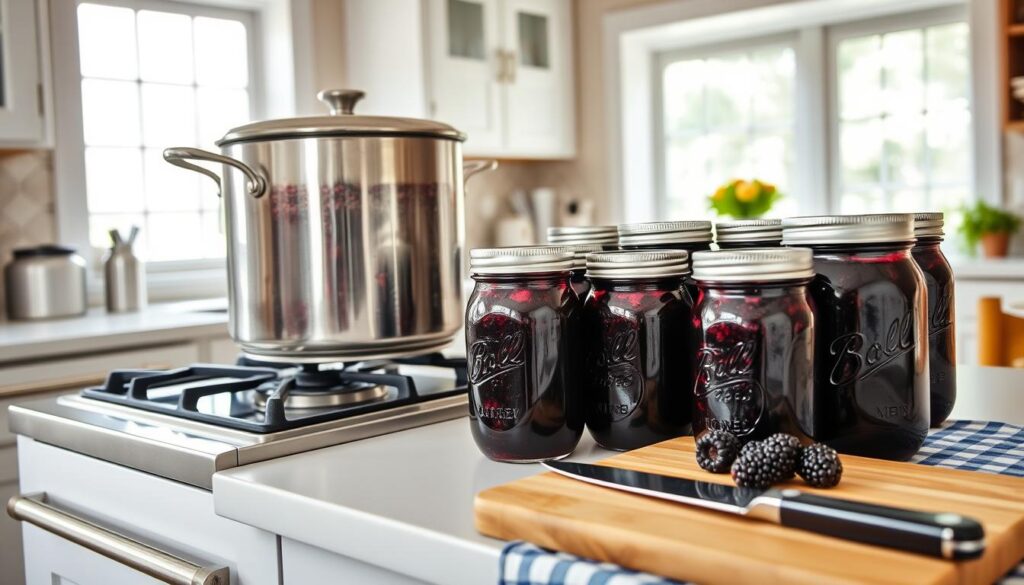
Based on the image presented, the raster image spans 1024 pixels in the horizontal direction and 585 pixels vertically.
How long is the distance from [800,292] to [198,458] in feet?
1.80

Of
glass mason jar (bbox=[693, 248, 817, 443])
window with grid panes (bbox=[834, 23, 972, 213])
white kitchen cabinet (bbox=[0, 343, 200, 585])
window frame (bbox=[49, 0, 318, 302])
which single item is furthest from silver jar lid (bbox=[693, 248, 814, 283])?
window with grid panes (bbox=[834, 23, 972, 213])

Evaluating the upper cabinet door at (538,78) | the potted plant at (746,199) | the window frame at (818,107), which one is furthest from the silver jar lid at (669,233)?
the window frame at (818,107)

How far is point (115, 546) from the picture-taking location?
99cm

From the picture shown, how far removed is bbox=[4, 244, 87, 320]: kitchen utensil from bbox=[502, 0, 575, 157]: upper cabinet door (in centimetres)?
183

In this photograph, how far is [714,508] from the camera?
618mm

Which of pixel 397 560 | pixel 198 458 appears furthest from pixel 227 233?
pixel 397 560

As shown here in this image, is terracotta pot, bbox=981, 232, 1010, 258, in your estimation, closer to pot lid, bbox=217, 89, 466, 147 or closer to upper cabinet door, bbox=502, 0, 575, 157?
upper cabinet door, bbox=502, 0, 575, 157

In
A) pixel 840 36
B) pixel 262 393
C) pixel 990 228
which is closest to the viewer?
pixel 262 393

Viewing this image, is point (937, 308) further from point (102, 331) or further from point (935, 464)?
point (102, 331)

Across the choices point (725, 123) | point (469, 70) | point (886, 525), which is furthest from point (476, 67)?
point (886, 525)

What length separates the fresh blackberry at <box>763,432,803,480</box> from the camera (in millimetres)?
660

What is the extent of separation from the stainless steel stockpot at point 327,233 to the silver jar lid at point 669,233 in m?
0.24

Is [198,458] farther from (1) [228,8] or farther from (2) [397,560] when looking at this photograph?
(1) [228,8]

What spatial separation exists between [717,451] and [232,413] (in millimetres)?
549
